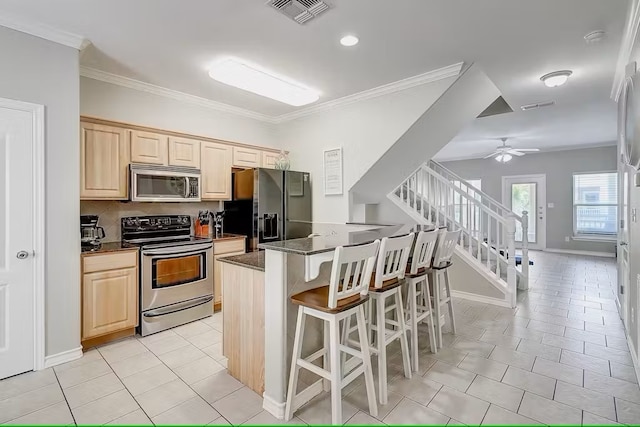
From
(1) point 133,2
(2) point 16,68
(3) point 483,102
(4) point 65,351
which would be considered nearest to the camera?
(1) point 133,2

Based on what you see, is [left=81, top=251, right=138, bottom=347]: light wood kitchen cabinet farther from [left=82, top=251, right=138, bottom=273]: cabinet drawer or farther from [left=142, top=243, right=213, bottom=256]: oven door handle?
[left=142, top=243, right=213, bottom=256]: oven door handle

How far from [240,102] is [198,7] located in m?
2.11

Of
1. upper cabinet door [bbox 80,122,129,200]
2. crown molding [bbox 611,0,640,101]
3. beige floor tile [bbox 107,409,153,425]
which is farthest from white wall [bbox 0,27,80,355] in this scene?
crown molding [bbox 611,0,640,101]

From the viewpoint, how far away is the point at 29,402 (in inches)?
85.0

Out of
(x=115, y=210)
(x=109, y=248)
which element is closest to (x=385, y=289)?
(x=109, y=248)

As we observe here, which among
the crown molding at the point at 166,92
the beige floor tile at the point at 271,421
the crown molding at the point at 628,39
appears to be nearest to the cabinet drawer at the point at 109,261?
the crown molding at the point at 166,92

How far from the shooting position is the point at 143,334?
323cm

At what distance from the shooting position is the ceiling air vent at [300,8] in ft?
7.43

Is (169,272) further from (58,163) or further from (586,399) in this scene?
(586,399)

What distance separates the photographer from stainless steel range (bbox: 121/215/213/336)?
3.26 meters

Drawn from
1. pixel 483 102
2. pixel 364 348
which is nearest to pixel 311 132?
pixel 483 102

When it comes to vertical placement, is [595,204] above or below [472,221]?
above

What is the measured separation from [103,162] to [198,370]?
2.15 meters

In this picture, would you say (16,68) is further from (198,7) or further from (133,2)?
(198,7)
